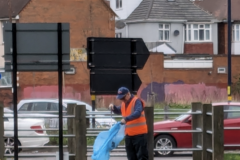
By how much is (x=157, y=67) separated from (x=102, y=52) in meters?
32.2

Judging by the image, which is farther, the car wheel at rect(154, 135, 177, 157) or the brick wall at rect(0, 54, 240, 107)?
the brick wall at rect(0, 54, 240, 107)

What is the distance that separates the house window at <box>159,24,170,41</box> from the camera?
54.1 meters

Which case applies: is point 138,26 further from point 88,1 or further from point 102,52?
point 102,52

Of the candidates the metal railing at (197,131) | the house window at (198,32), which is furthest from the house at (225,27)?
the metal railing at (197,131)

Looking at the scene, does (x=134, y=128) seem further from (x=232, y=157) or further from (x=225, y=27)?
(x=225, y=27)

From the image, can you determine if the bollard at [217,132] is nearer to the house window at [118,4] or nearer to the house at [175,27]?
the house at [175,27]

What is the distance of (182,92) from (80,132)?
3208 cm

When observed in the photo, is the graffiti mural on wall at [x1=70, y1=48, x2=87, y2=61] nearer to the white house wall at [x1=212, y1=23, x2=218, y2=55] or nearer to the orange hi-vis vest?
the white house wall at [x1=212, y1=23, x2=218, y2=55]

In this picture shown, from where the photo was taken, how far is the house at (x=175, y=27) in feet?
177

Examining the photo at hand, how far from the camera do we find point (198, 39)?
54.7 meters

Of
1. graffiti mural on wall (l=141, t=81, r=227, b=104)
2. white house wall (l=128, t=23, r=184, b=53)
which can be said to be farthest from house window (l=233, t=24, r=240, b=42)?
graffiti mural on wall (l=141, t=81, r=227, b=104)

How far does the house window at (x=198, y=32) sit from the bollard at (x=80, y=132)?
4295 cm

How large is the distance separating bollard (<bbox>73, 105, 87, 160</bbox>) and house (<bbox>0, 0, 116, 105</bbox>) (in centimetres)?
2965

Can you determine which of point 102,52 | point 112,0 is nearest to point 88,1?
point 112,0
